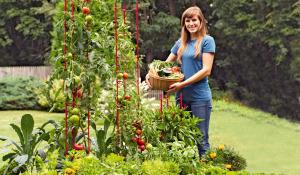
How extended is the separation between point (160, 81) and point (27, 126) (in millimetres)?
1228

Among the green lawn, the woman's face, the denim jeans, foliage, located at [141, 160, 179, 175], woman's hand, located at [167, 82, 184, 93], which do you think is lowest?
the green lawn

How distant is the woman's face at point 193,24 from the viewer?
477cm

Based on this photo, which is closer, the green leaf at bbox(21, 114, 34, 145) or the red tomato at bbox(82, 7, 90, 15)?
the red tomato at bbox(82, 7, 90, 15)

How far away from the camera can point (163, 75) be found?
4887mm

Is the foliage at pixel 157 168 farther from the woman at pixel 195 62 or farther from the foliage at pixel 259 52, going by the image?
the foliage at pixel 259 52

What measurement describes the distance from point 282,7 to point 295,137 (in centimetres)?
1191

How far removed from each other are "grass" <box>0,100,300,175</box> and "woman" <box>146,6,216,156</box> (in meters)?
3.42

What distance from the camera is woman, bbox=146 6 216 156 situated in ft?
15.6

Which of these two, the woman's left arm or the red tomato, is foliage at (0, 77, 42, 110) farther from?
the red tomato

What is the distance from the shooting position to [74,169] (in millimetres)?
3578

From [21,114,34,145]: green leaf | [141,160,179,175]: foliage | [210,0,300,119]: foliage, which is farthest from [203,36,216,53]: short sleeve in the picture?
[210,0,300,119]: foliage

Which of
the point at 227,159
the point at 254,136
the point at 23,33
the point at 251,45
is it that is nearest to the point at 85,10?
the point at 227,159

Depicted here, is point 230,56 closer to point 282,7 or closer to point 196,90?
point 282,7

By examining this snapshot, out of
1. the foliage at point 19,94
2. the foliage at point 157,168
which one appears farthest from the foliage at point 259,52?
the foliage at point 157,168
